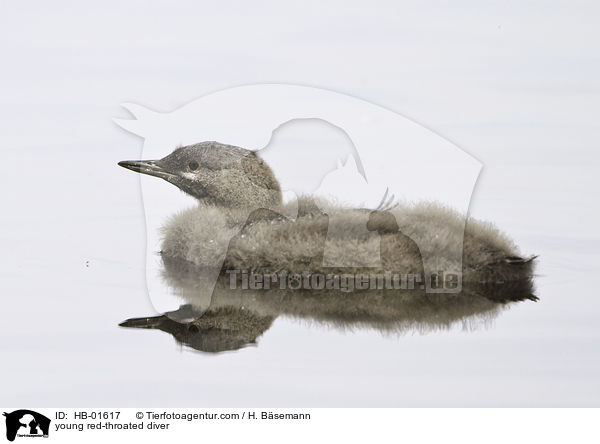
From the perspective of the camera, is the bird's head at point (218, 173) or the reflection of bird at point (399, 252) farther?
the bird's head at point (218, 173)

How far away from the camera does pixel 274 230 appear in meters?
4.86

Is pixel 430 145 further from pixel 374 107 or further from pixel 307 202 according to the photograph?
pixel 307 202

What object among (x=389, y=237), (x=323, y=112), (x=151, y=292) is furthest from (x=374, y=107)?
(x=151, y=292)

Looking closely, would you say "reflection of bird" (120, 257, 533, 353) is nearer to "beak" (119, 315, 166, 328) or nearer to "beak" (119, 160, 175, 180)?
"beak" (119, 315, 166, 328)

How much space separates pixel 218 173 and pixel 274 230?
0.57 m

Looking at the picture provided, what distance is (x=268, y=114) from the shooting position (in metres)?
4.74

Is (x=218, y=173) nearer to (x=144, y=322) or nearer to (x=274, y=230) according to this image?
(x=274, y=230)

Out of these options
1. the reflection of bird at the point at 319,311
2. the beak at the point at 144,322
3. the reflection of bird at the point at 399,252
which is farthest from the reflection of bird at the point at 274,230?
the beak at the point at 144,322

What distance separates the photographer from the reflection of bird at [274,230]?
4.70m

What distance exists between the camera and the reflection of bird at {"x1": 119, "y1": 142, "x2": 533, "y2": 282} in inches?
185

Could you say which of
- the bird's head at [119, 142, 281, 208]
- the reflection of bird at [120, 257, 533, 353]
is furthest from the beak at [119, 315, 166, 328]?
the bird's head at [119, 142, 281, 208]

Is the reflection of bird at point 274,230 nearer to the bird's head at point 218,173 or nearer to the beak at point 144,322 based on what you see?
the bird's head at point 218,173

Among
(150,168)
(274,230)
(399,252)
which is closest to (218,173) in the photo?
(150,168)
